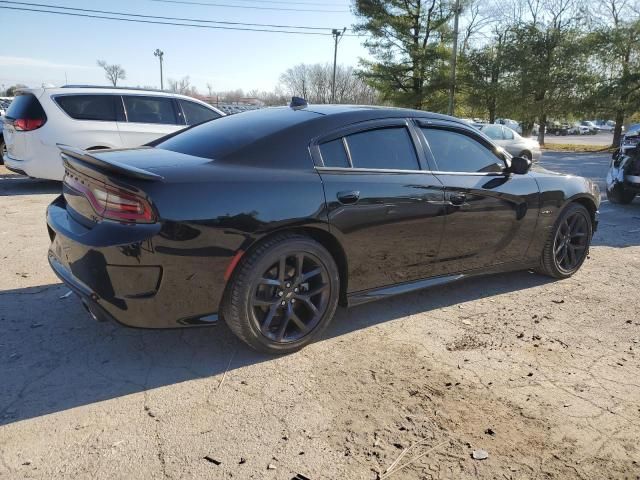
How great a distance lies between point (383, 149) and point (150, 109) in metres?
6.26

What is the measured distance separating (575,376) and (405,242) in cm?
134

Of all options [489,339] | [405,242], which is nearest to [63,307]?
[405,242]

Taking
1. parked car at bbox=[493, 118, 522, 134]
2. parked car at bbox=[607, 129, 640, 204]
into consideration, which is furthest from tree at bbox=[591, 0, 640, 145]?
parked car at bbox=[607, 129, 640, 204]

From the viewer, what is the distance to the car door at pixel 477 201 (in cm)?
383

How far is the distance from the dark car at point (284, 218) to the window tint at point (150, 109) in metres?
5.15

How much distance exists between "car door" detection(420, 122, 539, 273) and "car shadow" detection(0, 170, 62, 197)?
7074 millimetres

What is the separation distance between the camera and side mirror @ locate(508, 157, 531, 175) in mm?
4246

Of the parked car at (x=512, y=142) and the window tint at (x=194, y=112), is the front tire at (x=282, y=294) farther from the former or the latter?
the parked car at (x=512, y=142)

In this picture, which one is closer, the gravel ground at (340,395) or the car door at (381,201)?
the gravel ground at (340,395)

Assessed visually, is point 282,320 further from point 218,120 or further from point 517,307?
point 517,307

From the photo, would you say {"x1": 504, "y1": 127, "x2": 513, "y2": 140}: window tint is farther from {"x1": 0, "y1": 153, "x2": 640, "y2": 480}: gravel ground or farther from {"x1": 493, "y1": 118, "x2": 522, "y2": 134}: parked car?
{"x1": 493, "y1": 118, "x2": 522, "y2": 134}: parked car

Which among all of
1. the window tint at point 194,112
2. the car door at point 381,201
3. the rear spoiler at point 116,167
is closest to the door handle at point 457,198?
the car door at point 381,201

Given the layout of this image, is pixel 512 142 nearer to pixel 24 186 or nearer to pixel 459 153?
pixel 459 153

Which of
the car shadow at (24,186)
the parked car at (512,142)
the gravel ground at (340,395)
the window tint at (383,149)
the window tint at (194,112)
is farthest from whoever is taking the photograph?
the parked car at (512,142)
